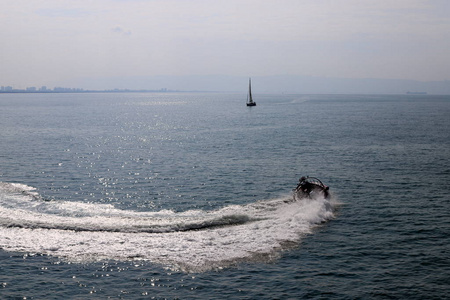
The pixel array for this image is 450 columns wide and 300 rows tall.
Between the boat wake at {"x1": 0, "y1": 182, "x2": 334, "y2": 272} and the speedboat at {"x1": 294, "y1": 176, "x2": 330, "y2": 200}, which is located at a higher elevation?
the speedboat at {"x1": 294, "y1": 176, "x2": 330, "y2": 200}

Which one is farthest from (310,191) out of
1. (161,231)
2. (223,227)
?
(161,231)

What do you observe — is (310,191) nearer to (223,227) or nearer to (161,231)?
(223,227)

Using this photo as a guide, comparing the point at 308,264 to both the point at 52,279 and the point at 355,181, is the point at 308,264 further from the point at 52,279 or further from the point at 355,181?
the point at 355,181

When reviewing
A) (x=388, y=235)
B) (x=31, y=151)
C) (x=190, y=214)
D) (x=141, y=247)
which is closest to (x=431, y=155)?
(x=388, y=235)

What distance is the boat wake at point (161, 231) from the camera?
3634 centimetres

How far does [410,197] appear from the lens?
176ft

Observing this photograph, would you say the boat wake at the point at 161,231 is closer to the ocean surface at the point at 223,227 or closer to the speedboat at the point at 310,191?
the ocean surface at the point at 223,227

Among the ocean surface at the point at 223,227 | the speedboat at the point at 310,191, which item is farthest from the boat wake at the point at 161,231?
the speedboat at the point at 310,191

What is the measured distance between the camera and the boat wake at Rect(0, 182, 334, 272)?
36.3 metres

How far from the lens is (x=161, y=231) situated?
4181 centimetres

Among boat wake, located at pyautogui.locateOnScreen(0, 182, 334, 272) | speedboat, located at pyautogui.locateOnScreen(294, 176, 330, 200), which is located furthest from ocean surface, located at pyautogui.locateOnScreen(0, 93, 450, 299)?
speedboat, located at pyautogui.locateOnScreen(294, 176, 330, 200)

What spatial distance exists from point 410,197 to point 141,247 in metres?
36.3

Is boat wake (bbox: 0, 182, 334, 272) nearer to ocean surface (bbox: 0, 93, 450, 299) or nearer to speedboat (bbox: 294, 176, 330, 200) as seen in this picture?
ocean surface (bbox: 0, 93, 450, 299)

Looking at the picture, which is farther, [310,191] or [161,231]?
[310,191]
